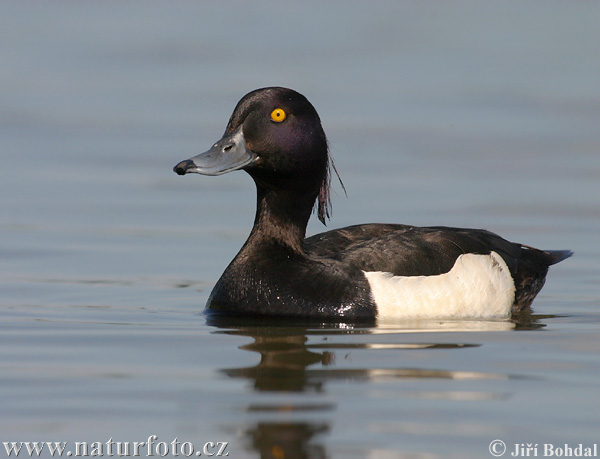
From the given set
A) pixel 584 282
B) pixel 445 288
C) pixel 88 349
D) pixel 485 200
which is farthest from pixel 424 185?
pixel 88 349

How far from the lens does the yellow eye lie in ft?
27.1

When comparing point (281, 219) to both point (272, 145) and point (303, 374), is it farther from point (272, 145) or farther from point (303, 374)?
point (303, 374)

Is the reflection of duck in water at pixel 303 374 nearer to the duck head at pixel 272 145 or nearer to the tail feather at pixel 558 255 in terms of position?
the duck head at pixel 272 145

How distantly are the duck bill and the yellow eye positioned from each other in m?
0.22

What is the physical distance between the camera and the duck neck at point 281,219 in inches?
333

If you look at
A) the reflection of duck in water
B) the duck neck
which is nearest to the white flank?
the reflection of duck in water

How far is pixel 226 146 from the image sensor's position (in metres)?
8.22

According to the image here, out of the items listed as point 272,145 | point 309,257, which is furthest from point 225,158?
point 309,257

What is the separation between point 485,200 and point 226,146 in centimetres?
427

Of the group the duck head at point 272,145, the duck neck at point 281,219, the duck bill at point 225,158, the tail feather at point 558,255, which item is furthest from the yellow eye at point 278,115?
the tail feather at point 558,255

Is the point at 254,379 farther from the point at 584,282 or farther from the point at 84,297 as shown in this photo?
the point at 584,282

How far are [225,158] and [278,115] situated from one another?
43 cm

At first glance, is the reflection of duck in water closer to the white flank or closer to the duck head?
the white flank

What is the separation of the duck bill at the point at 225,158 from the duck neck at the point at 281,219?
36 cm
